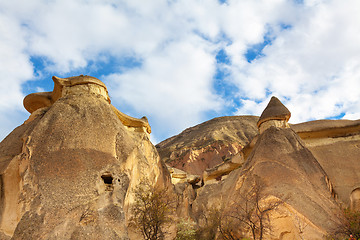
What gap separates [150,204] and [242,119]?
4742cm

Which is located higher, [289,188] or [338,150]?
[338,150]

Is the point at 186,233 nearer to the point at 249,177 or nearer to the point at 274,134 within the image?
the point at 249,177

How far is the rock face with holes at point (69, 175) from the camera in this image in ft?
26.8

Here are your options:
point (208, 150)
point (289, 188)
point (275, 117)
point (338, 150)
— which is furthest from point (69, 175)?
point (208, 150)

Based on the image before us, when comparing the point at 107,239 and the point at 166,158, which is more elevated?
the point at 166,158

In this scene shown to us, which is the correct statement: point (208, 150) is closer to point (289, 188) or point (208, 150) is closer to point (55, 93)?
point (55, 93)

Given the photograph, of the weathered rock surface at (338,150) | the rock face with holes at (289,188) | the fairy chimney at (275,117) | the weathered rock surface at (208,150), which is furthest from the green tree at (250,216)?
the weathered rock surface at (208,150)

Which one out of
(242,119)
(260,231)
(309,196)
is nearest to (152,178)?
(260,231)

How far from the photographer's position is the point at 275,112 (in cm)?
1712

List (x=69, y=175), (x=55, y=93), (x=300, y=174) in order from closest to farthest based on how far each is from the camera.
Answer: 1. (x=69, y=175)
2. (x=300, y=174)
3. (x=55, y=93)

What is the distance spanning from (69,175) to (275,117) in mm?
12207

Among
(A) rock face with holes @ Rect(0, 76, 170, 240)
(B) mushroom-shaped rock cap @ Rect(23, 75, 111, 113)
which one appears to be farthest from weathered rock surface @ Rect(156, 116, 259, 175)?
(A) rock face with holes @ Rect(0, 76, 170, 240)

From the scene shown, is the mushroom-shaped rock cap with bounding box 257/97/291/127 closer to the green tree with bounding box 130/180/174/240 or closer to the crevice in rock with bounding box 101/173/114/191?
the green tree with bounding box 130/180/174/240

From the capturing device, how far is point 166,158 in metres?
42.6
